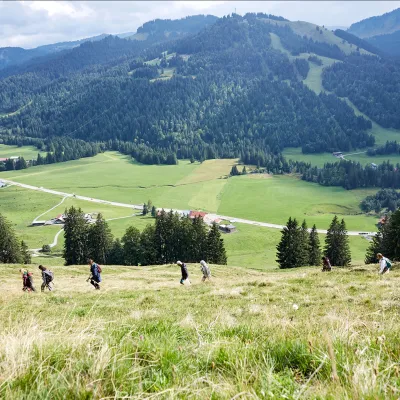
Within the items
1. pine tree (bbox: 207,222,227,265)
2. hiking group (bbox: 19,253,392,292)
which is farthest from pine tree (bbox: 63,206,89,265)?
hiking group (bbox: 19,253,392,292)

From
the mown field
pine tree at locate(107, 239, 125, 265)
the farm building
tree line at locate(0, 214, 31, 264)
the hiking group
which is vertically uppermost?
the mown field

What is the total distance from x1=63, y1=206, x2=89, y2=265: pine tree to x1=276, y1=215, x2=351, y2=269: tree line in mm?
44634

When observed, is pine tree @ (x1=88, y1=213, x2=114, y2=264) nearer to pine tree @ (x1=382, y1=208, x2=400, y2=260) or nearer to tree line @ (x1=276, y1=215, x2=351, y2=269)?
tree line @ (x1=276, y1=215, x2=351, y2=269)

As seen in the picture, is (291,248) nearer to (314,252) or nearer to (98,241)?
(314,252)

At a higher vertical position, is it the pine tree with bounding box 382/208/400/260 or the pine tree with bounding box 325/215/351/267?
the pine tree with bounding box 382/208/400/260

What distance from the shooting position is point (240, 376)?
4.41m

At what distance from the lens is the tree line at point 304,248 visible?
245 ft

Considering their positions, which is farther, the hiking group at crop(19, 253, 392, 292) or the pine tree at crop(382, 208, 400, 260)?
the pine tree at crop(382, 208, 400, 260)

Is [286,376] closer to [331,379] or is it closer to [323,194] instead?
[331,379]

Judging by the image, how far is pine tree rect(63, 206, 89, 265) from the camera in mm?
81875

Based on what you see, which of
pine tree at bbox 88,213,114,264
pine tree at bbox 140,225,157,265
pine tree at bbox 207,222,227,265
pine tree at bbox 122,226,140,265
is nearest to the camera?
pine tree at bbox 207,222,227,265

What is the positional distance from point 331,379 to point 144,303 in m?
14.1

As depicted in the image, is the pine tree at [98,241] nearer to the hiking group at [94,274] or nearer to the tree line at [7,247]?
the tree line at [7,247]

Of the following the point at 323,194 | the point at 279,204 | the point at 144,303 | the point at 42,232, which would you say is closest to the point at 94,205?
the point at 42,232
